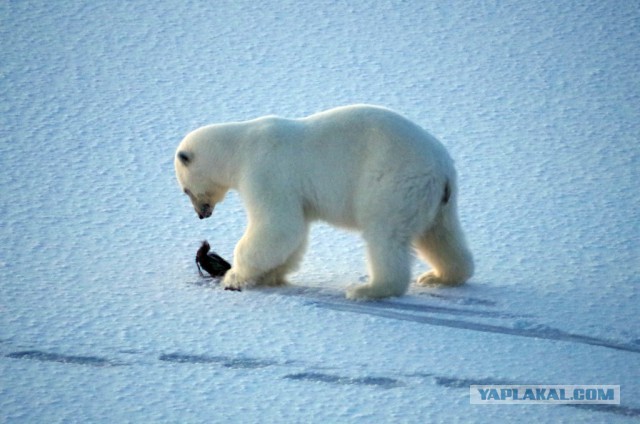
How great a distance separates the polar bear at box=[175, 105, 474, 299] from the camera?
4.75 metres

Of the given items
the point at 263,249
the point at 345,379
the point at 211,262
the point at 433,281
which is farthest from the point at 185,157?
the point at 345,379

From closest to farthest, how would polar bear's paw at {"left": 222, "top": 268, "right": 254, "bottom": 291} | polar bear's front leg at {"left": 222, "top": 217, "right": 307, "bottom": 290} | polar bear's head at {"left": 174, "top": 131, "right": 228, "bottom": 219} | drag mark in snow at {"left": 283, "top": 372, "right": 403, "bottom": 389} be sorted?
1. drag mark in snow at {"left": 283, "top": 372, "right": 403, "bottom": 389}
2. polar bear's front leg at {"left": 222, "top": 217, "right": 307, "bottom": 290}
3. polar bear's paw at {"left": 222, "top": 268, "right": 254, "bottom": 291}
4. polar bear's head at {"left": 174, "top": 131, "right": 228, "bottom": 219}

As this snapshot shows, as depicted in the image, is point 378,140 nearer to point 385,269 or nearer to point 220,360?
point 385,269

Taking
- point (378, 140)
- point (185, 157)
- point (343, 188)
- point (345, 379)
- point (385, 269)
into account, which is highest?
point (378, 140)

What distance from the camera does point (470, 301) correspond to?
4.85 metres

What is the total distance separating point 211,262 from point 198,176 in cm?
42

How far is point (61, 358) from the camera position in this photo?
4.21 meters

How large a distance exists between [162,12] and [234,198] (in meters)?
2.94

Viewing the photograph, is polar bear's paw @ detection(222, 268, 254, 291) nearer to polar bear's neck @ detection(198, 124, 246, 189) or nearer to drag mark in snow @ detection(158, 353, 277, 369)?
polar bear's neck @ detection(198, 124, 246, 189)

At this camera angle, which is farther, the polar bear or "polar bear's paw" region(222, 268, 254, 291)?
"polar bear's paw" region(222, 268, 254, 291)

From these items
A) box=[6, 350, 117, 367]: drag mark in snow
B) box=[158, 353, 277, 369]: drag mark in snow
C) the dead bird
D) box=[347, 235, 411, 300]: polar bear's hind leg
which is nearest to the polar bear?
box=[347, 235, 411, 300]: polar bear's hind leg

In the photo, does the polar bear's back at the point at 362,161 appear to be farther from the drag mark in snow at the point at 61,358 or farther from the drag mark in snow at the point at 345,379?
the drag mark in snow at the point at 61,358

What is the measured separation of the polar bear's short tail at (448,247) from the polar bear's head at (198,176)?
1.03m

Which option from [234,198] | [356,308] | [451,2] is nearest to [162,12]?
[451,2]
